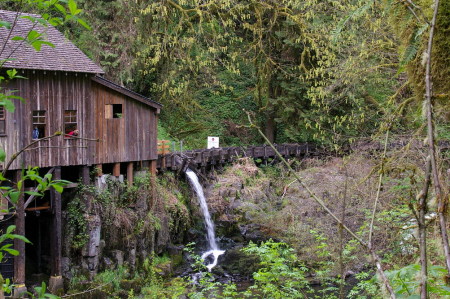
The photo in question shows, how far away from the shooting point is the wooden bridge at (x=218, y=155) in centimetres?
2105

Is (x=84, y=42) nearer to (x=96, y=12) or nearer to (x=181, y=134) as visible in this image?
(x=96, y=12)

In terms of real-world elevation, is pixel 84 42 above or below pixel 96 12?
below

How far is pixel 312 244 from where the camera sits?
15.5 metres

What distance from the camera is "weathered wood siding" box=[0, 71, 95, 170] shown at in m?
14.6

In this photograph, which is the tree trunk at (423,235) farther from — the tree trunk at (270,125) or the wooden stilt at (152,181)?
the tree trunk at (270,125)

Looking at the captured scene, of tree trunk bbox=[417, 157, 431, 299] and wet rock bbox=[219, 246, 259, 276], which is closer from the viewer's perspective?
tree trunk bbox=[417, 157, 431, 299]

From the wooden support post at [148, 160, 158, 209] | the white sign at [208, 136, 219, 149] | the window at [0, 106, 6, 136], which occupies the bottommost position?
the wooden support post at [148, 160, 158, 209]

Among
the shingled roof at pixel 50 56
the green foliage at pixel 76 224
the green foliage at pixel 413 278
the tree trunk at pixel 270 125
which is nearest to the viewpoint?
the green foliage at pixel 413 278

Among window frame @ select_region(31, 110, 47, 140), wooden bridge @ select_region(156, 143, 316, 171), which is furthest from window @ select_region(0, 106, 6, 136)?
wooden bridge @ select_region(156, 143, 316, 171)

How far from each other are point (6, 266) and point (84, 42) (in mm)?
13761

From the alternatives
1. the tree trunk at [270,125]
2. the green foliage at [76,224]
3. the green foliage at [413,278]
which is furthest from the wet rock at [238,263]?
the green foliage at [413,278]

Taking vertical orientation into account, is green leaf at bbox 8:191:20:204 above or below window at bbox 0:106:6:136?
below

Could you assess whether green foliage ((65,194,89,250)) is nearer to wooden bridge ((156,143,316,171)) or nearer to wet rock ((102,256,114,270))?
wet rock ((102,256,114,270))

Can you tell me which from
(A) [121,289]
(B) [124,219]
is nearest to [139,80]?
(B) [124,219]
